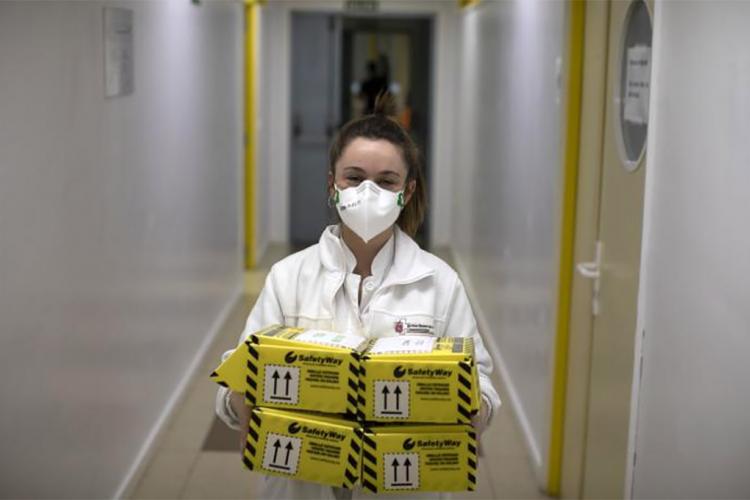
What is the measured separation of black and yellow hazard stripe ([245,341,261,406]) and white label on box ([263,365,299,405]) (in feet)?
0.05

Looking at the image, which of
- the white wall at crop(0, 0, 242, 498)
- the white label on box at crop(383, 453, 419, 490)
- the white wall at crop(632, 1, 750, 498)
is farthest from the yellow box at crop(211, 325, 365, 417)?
the white wall at crop(632, 1, 750, 498)

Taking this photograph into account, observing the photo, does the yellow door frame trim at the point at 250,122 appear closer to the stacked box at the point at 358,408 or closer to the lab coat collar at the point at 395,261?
the lab coat collar at the point at 395,261

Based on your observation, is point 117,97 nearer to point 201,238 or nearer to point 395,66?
point 201,238

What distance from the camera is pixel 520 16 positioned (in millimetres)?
5078

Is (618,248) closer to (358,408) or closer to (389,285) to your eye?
(389,285)

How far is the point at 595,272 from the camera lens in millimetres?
3270

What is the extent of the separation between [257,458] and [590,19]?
231cm

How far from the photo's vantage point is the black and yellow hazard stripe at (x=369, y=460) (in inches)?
69.8

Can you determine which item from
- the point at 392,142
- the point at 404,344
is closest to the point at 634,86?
the point at 392,142

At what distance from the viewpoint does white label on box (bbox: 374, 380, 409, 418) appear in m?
1.75

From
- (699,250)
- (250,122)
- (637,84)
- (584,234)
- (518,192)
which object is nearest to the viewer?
(699,250)

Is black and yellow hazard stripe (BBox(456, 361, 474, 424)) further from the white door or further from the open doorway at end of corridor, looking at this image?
the open doorway at end of corridor

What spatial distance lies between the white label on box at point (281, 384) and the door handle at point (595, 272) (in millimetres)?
1724

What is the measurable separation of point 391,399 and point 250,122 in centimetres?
658
